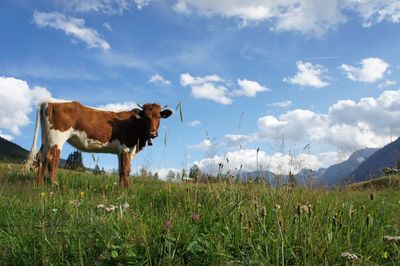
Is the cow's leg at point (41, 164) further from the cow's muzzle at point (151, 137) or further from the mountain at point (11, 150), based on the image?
the mountain at point (11, 150)

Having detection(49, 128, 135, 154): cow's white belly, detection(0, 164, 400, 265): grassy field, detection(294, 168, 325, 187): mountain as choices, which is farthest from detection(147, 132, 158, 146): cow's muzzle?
detection(0, 164, 400, 265): grassy field

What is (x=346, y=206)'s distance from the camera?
6480 mm

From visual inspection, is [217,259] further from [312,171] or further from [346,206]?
[312,171]

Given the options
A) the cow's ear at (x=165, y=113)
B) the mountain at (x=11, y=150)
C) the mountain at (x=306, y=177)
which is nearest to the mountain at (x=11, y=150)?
the mountain at (x=11, y=150)

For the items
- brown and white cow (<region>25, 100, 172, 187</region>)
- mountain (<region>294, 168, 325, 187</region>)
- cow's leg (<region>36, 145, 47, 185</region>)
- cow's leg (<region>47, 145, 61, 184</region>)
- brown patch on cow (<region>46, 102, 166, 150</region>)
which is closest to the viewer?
mountain (<region>294, 168, 325, 187</region>)

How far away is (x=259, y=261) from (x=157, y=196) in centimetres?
472

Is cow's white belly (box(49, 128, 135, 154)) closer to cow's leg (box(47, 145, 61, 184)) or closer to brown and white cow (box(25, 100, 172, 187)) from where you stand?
brown and white cow (box(25, 100, 172, 187))

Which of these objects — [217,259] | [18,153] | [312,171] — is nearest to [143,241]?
[217,259]

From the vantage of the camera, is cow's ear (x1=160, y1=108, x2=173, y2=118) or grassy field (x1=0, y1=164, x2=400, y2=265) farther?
cow's ear (x1=160, y1=108, x2=173, y2=118)

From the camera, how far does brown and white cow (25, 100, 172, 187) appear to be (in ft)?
45.7

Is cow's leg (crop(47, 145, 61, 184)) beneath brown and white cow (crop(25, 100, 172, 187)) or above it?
beneath

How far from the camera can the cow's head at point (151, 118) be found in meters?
15.5

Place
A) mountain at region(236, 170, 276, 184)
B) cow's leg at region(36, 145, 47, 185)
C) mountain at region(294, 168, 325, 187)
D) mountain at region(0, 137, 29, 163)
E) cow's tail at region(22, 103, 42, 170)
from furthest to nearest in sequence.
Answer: mountain at region(0, 137, 29, 163)
cow's tail at region(22, 103, 42, 170)
cow's leg at region(36, 145, 47, 185)
mountain at region(294, 168, 325, 187)
mountain at region(236, 170, 276, 184)

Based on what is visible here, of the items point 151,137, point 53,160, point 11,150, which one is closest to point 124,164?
point 151,137
